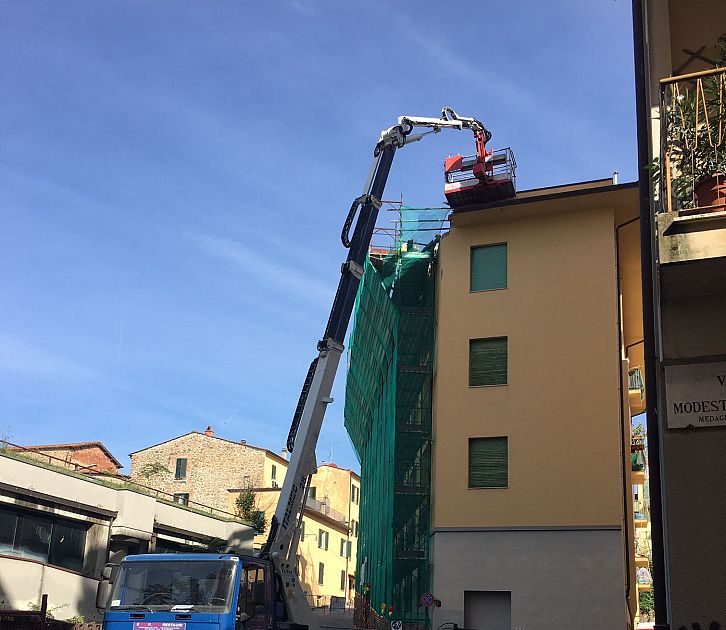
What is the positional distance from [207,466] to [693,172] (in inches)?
2246

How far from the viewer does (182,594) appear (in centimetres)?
1313

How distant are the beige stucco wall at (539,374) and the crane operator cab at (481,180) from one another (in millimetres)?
626

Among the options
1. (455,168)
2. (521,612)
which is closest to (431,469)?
(521,612)

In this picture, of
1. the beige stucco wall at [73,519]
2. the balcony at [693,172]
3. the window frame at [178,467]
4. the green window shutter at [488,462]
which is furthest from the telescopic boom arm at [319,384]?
the window frame at [178,467]

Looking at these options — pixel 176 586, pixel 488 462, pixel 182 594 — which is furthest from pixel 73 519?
pixel 182 594

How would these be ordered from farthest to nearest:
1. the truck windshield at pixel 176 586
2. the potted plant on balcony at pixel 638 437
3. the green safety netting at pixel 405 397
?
1. the potted plant on balcony at pixel 638 437
2. the green safety netting at pixel 405 397
3. the truck windshield at pixel 176 586

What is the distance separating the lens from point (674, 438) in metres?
8.53

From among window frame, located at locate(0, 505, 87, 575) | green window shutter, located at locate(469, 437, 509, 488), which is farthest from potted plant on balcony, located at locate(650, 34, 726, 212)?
window frame, located at locate(0, 505, 87, 575)

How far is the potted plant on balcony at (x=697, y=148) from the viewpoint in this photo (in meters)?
8.48

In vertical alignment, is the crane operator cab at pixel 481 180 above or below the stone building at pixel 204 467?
above

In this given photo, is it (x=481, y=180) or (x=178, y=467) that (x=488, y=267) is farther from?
(x=178, y=467)

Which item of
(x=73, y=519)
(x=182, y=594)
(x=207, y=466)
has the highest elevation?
(x=207, y=466)

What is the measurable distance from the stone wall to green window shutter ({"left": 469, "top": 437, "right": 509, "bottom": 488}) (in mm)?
36868

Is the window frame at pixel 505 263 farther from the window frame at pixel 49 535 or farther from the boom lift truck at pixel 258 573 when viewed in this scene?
the window frame at pixel 49 535
